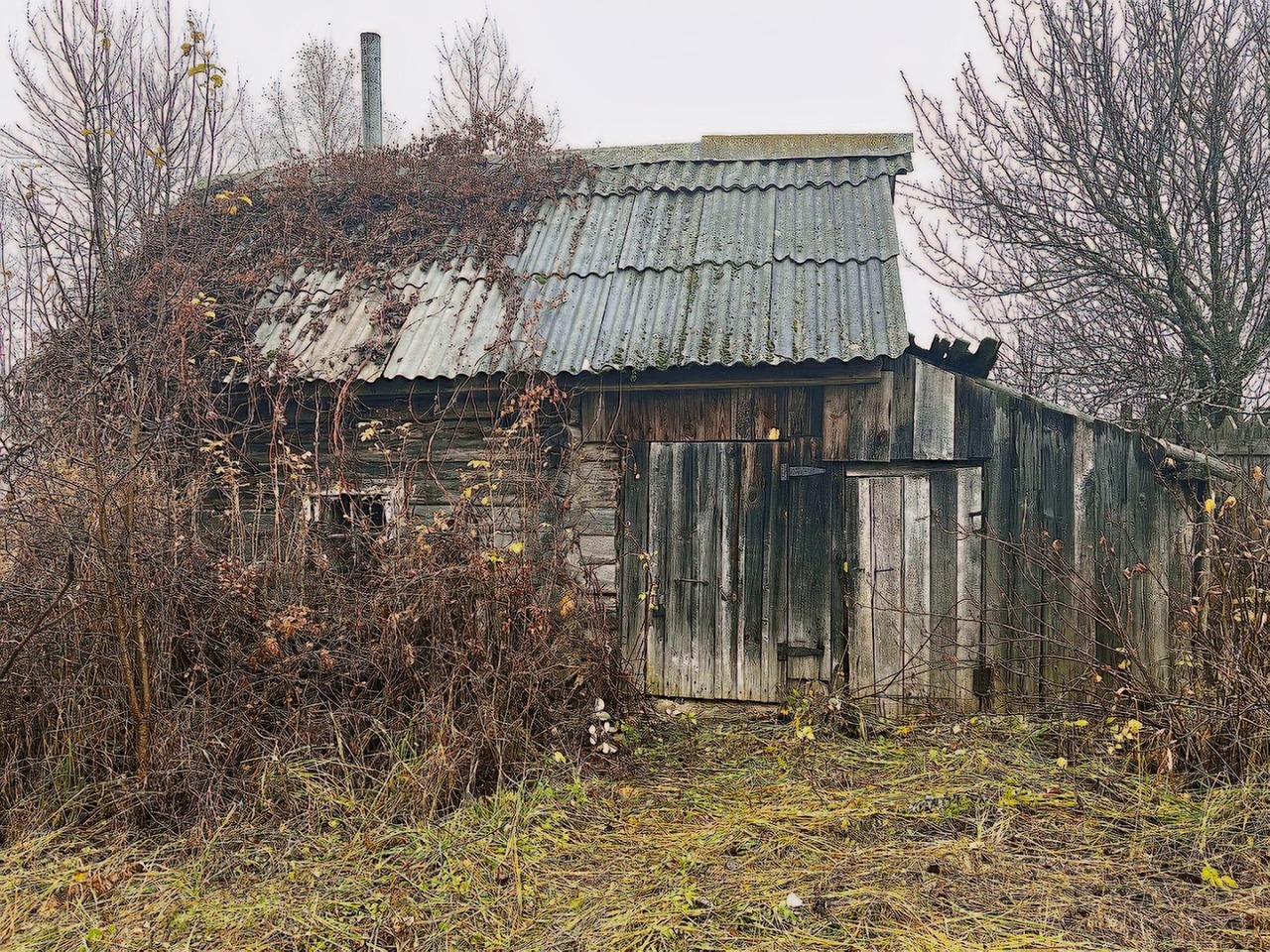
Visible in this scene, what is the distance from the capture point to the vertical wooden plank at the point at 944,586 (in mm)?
5523

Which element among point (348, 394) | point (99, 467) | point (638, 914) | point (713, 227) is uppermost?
point (713, 227)

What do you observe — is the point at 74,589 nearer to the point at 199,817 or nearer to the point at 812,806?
the point at 199,817

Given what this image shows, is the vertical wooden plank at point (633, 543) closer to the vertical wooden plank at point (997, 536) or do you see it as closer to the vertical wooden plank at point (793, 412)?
the vertical wooden plank at point (793, 412)

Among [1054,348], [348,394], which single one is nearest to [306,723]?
[348,394]

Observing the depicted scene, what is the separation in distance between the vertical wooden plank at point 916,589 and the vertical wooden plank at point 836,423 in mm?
497

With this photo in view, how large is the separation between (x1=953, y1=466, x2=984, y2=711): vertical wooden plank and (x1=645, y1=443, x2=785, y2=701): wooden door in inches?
46.1

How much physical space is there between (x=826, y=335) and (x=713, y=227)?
2.01m

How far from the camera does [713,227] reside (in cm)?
717

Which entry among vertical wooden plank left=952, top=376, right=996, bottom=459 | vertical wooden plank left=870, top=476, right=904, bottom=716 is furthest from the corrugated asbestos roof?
vertical wooden plank left=870, top=476, right=904, bottom=716

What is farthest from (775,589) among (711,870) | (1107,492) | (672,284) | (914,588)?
(672,284)

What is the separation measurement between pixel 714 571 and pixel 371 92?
8.07 metres

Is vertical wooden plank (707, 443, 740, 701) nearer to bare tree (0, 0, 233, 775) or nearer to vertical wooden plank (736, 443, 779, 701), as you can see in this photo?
vertical wooden plank (736, 443, 779, 701)

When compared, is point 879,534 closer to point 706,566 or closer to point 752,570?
point 752,570

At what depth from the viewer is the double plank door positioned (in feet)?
18.2
